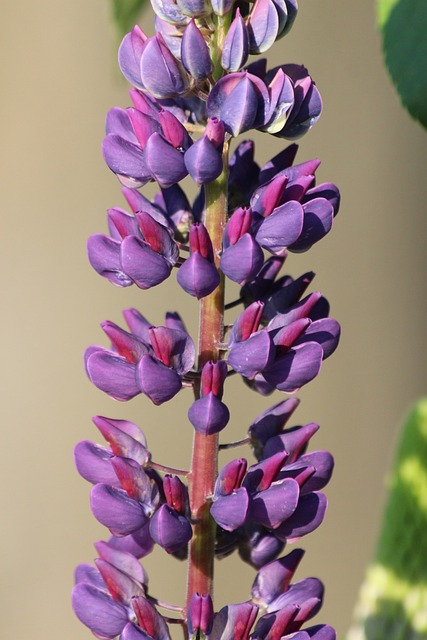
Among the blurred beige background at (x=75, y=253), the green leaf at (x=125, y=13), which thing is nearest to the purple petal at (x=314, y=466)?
the green leaf at (x=125, y=13)

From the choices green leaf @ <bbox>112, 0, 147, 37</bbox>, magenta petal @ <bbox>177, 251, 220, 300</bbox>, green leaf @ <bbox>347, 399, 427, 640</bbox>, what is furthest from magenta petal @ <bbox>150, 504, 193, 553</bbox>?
green leaf @ <bbox>112, 0, 147, 37</bbox>

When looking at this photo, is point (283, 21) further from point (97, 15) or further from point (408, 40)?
point (97, 15)

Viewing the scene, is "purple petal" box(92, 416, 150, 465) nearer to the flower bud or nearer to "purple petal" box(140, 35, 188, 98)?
the flower bud

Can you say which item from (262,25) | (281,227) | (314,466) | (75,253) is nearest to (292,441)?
(314,466)

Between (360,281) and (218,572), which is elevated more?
(360,281)

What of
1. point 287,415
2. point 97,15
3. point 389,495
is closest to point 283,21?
point 287,415

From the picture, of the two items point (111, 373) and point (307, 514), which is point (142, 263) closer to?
point (111, 373)
